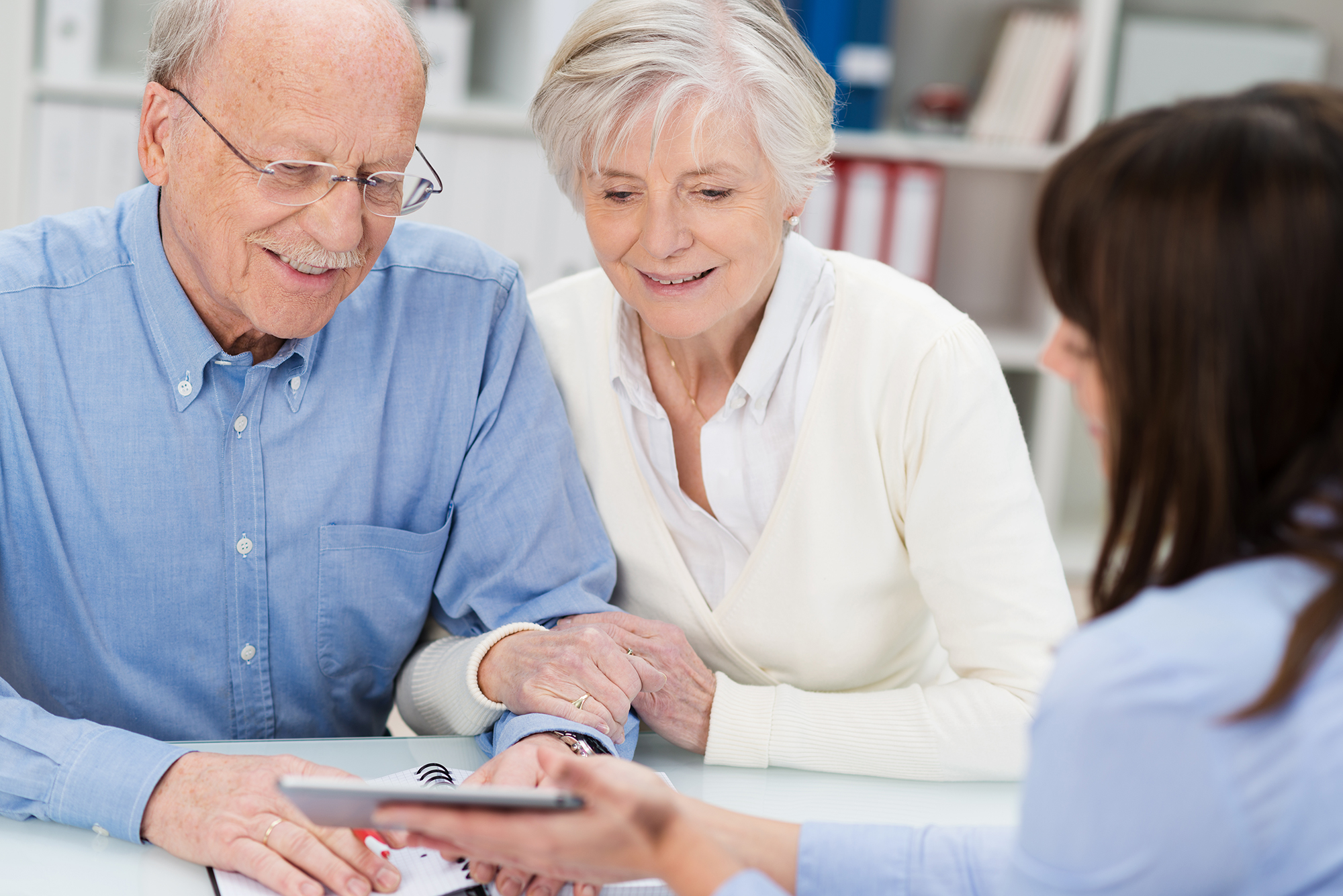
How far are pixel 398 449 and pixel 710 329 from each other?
39cm

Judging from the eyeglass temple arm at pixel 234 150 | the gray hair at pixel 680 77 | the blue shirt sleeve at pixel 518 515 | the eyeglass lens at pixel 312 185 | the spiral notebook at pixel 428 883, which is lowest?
the spiral notebook at pixel 428 883

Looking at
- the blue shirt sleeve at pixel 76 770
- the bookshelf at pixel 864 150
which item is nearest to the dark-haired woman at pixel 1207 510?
the blue shirt sleeve at pixel 76 770

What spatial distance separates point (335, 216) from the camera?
1252 mm

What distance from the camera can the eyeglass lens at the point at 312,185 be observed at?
1.24 meters

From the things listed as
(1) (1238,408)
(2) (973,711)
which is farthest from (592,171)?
(1) (1238,408)

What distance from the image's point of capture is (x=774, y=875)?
99 centimetres

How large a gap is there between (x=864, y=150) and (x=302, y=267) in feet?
6.38

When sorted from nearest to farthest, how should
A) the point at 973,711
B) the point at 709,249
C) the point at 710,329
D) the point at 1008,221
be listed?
the point at 973,711 → the point at 709,249 → the point at 710,329 → the point at 1008,221

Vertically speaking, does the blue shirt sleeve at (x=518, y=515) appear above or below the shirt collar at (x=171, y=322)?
below

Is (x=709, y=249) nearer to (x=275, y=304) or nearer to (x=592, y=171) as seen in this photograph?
(x=592, y=171)

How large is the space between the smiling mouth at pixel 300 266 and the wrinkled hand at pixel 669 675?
1.49ft

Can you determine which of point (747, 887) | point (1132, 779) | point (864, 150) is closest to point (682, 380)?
point (747, 887)

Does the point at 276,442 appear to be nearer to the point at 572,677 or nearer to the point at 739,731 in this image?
the point at 572,677

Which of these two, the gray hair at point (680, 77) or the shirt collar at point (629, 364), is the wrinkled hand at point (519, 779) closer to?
the shirt collar at point (629, 364)
